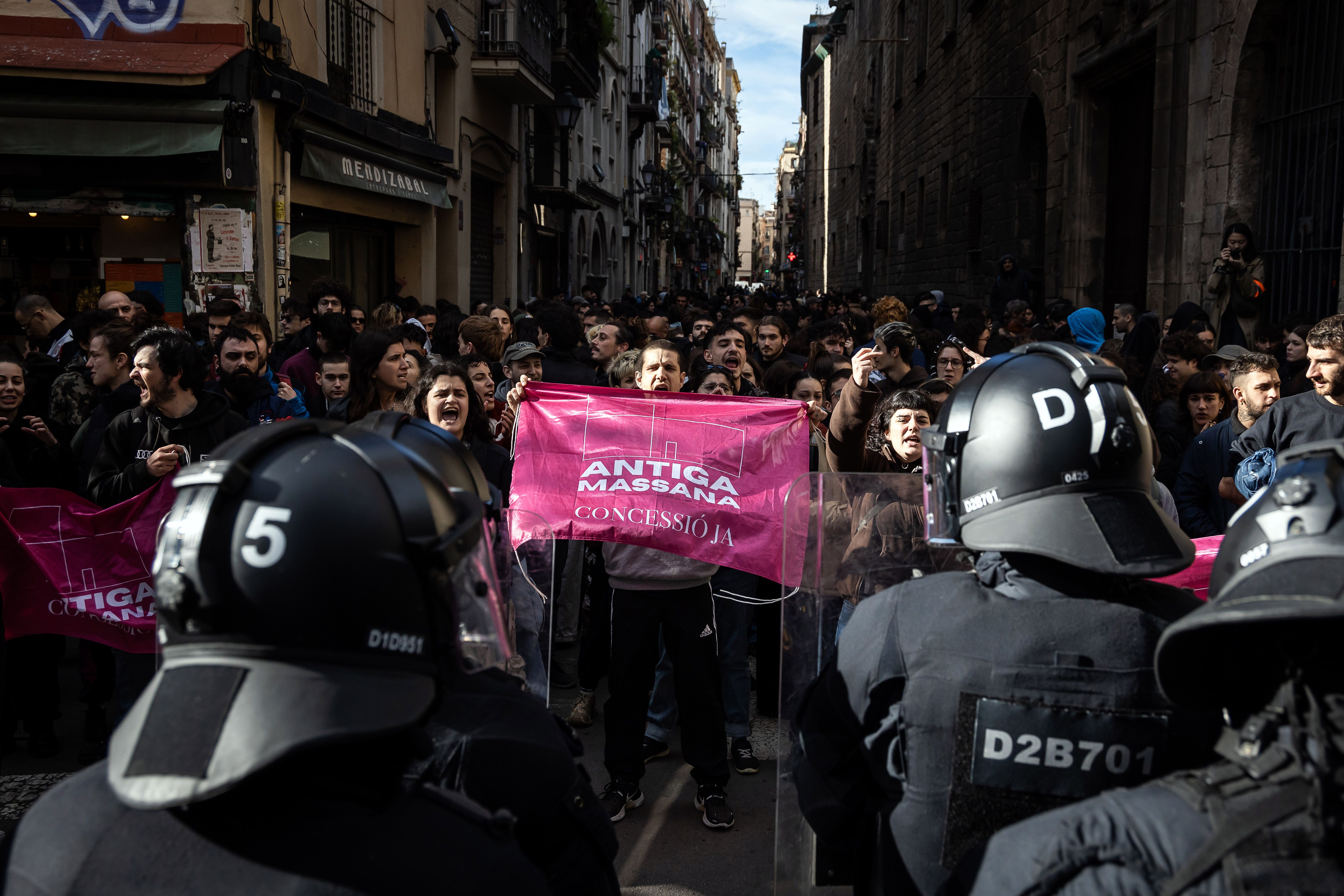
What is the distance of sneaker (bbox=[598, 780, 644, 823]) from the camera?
4.10 m

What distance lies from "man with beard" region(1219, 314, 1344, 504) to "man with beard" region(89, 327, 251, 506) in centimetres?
444

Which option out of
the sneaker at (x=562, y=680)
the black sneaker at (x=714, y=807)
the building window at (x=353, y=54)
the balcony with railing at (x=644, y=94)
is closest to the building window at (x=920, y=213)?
the building window at (x=353, y=54)

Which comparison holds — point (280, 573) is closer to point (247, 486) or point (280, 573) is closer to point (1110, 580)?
point (247, 486)

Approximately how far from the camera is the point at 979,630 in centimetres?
165

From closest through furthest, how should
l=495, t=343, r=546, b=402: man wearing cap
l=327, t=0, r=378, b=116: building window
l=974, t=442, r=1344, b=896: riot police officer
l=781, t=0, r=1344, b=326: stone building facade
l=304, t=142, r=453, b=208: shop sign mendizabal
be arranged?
l=974, t=442, r=1344, b=896: riot police officer, l=495, t=343, r=546, b=402: man wearing cap, l=781, t=0, r=1344, b=326: stone building facade, l=304, t=142, r=453, b=208: shop sign mendizabal, l=327, t=0, r=378, b=116: building window

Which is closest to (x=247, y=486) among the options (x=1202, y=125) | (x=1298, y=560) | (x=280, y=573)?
(x=280, y=573)

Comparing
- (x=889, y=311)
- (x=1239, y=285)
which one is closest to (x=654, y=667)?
(x=889, y=311)

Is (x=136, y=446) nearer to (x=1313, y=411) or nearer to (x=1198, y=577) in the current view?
(x=1198, y=577)

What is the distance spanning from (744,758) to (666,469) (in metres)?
1.41

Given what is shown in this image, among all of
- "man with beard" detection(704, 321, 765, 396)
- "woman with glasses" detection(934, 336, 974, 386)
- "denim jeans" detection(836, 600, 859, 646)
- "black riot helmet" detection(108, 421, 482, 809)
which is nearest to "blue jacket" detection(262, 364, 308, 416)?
"man with beard" detection(704, 321, 765, 396)

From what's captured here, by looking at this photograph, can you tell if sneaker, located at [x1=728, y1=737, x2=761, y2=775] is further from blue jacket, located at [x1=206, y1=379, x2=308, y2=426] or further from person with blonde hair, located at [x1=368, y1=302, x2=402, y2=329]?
person with blonde hair, located at [x1=368, y1=302, x2=402, y2=329]

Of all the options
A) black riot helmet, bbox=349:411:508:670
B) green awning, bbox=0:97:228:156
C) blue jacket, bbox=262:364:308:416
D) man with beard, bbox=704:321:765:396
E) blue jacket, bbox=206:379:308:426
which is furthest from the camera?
green awning, bbox=0:97:228:156

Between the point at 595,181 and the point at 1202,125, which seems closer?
the point at 1202,125

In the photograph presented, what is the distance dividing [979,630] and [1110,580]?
0.79 feet
